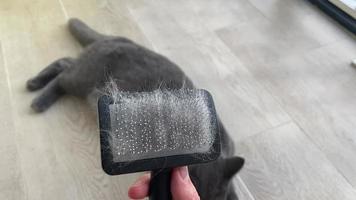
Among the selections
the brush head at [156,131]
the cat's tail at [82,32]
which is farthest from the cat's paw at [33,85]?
the brush head at [156,131]

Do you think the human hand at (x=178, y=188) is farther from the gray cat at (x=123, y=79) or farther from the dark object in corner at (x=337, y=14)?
the dark object in corner at (x=337, y=14)

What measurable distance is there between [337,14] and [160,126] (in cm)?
147

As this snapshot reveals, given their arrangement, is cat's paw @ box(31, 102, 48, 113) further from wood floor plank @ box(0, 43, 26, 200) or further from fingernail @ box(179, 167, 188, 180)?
fingernail @ box(179, 167, 188, 180)

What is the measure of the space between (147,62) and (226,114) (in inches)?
14.9

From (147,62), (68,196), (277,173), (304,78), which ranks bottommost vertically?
(68,196)

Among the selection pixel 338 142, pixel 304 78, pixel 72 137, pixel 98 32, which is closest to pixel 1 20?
pixel 98 32

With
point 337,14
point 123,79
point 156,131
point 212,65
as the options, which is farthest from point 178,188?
point 337,14

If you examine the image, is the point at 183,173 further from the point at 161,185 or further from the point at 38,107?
the point at 38,107

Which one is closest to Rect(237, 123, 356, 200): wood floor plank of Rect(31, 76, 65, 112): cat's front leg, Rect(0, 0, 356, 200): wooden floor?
Rect(0, 0, 356, 200): wooden floor

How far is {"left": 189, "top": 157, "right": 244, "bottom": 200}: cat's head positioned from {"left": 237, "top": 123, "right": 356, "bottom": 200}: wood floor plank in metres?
0.25

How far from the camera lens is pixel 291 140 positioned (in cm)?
135

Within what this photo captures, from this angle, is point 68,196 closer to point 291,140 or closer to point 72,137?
point 72,137

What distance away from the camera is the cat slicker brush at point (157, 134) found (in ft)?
2.06

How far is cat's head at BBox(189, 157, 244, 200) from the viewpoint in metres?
1.00
